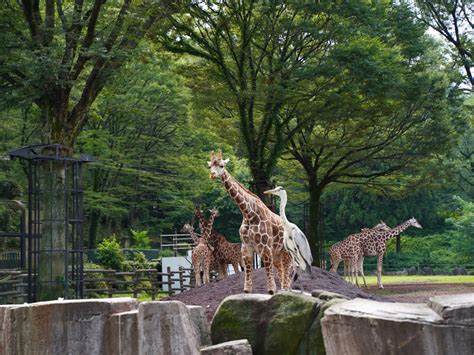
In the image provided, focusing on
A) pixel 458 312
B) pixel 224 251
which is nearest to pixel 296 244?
pixel 458 312

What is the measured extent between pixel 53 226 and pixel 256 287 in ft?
17.2

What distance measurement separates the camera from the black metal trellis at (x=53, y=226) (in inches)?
721

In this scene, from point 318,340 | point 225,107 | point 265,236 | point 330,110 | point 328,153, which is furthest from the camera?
point 328,153

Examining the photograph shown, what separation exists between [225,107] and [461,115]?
343 inches

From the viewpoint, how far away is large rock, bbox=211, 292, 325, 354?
949 centimetres

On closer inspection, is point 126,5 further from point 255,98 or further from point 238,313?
point 238,313

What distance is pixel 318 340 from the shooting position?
366 inches

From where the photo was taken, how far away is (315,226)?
30.9m

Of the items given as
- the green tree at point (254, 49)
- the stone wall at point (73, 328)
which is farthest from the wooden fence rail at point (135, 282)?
the stone wall at point (73, 328)

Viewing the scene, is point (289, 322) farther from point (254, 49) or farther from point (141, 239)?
point (141, 239)

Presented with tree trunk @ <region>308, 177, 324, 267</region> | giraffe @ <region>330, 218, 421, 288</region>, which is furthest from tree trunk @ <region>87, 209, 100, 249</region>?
giraffe @ <region>330, 218, 421, 288</region>

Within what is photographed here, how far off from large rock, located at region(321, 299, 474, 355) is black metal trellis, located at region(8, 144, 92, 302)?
44.3 feet

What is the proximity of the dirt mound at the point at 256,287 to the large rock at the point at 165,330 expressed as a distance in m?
6.44

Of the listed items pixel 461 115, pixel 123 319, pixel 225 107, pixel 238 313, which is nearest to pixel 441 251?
pixel 461 115
